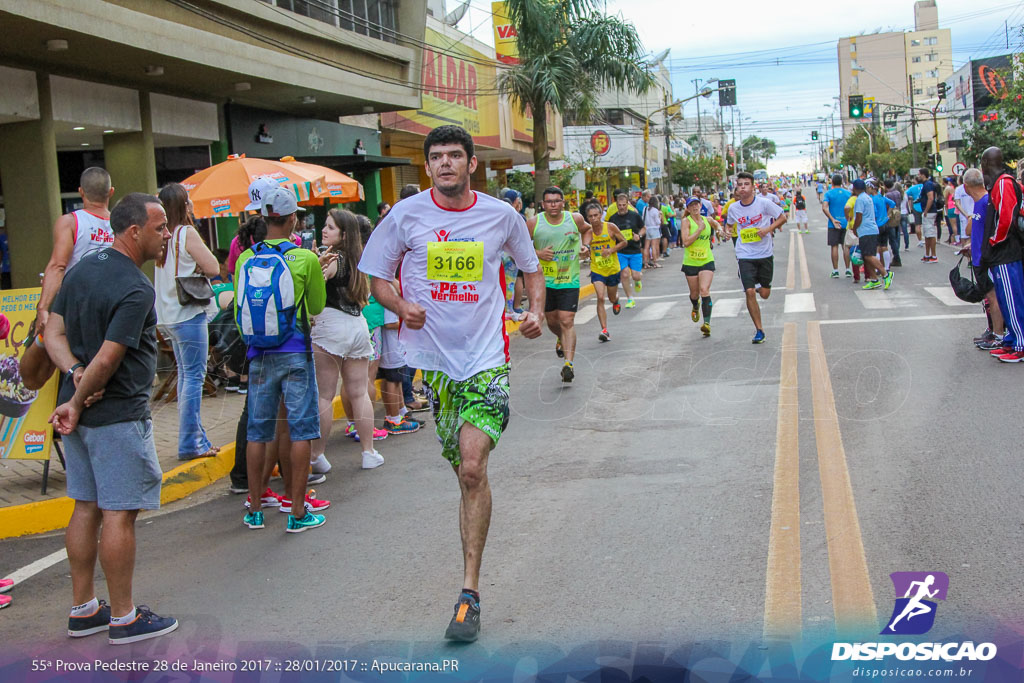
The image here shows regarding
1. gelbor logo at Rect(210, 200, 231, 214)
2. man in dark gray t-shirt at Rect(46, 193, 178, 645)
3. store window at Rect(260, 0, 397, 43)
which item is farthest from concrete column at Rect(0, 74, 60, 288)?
man in dark gray t-shirt at Rect(46, 193, 178, 645)

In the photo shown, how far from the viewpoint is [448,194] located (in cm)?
470

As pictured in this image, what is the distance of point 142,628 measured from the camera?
4.54 metres

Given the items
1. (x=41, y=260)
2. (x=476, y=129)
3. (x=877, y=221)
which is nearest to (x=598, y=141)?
(x=476, y=129)

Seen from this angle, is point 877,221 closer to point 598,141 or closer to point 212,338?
point 212,338

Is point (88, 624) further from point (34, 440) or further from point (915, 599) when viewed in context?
point (915, 599)

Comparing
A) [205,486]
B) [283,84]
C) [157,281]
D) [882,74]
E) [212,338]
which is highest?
[882,74]

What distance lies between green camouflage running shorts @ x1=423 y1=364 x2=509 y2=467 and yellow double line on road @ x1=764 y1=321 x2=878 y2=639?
1425mm

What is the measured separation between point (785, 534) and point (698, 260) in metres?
8.43

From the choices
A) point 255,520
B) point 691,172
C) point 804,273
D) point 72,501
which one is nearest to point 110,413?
point 255,520

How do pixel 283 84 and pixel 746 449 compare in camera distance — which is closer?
pixel 746 449

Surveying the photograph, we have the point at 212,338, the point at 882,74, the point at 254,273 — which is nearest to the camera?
the point at 254,273

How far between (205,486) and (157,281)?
1.58 meters

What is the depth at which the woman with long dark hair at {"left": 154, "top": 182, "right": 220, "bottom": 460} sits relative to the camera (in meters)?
7.35

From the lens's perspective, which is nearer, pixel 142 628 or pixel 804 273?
pixel 142 628
